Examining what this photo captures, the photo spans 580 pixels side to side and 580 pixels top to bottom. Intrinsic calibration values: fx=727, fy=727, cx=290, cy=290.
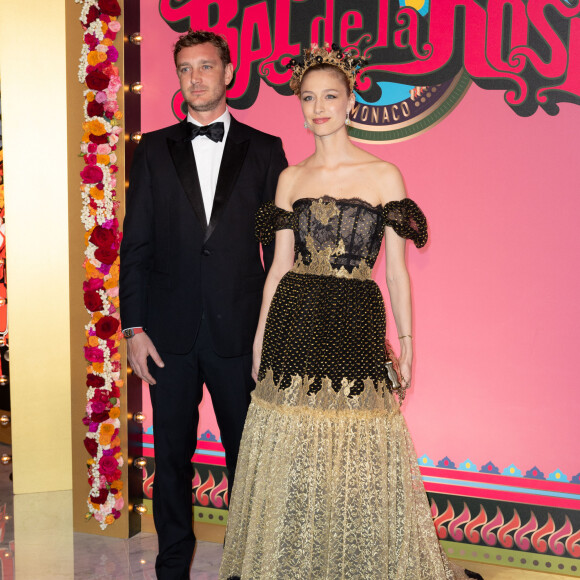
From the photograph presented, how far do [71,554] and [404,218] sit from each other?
2398mm

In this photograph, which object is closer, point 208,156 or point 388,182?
point 388,182

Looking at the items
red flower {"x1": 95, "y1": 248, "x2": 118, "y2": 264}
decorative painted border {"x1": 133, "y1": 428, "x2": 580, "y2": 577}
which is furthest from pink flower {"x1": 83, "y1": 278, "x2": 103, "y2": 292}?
decorative painted border {"x1": 133, "y1": 428, "x2": 580, "y2": 577}

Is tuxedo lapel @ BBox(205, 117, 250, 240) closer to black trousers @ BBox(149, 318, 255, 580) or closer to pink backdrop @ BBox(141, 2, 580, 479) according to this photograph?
black trousers @ BBox(149, 318, 255, 580)

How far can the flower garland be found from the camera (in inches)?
143

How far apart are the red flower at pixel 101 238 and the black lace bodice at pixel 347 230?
1.29m

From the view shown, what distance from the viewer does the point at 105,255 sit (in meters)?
3.67

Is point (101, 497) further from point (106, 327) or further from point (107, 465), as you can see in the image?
point (106, 327)

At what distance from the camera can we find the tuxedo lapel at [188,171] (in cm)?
299

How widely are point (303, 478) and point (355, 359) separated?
46 cm

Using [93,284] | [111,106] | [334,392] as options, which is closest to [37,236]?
[93,284]

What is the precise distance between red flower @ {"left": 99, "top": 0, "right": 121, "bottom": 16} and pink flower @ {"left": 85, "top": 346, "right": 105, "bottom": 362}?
169cm

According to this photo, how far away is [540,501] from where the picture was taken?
11.5 feet

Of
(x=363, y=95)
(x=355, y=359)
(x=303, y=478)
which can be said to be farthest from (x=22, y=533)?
(x=363, y=95)

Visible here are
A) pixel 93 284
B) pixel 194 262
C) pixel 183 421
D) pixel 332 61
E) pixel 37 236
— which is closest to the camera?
pixel 332 61
